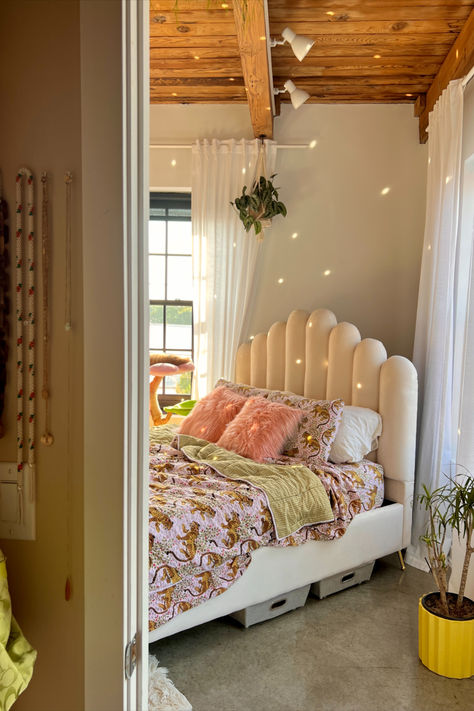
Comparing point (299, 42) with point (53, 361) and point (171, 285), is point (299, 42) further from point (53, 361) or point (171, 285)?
point (53, 361)

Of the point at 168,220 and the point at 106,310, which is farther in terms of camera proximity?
the point at 168,220

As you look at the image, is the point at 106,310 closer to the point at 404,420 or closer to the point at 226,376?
the point at 404,420

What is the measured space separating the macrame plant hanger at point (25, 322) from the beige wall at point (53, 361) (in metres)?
0.01

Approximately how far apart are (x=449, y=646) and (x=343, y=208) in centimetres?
296

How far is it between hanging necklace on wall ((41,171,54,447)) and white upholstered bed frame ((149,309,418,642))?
1.60 meters

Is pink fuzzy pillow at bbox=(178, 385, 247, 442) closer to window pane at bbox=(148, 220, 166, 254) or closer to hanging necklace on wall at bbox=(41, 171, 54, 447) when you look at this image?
window pane at bbox=(148, 220, 166, 254)

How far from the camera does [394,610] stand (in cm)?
304

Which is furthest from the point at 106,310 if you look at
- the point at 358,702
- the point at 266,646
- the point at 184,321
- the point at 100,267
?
the point at 184,321

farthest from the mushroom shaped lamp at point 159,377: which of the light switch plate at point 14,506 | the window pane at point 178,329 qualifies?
the light switch plate at point 14,506

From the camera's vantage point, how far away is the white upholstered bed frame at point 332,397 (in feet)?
9.10

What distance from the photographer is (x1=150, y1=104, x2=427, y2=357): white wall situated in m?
4.42

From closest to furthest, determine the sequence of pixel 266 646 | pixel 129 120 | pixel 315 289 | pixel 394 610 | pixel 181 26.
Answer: pixel 129 120 → pixel 266 646 → pixel 394 610 → pixel 181 26 → pixel 315 289

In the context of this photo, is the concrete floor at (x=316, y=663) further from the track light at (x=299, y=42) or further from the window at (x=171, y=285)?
the track light at (x=299, y=42)

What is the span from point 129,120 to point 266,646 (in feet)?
7.72
